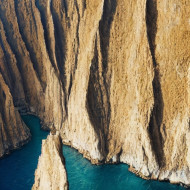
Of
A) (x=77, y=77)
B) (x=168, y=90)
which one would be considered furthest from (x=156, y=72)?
(x=77, y=77)

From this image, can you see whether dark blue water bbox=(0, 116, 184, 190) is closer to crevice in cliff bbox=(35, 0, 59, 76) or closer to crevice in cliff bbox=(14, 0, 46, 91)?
crevice in cliff bbox=(35, 0, 59, 76)

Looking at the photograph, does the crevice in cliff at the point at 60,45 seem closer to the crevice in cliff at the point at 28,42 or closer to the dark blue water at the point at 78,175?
the crevice in cliff at the point at 28,42

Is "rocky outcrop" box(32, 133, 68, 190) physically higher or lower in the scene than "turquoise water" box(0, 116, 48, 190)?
higher

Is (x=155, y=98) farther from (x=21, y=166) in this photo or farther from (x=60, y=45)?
(x=60, y=45)

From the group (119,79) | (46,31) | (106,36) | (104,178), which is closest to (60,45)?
(46,31)

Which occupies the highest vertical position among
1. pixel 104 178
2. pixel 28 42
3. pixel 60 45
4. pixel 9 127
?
pixel 60 45

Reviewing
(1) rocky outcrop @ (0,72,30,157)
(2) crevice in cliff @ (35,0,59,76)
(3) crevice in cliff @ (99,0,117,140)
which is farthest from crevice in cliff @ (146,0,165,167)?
(1) rocky outcrop @ (0,72,30,157)

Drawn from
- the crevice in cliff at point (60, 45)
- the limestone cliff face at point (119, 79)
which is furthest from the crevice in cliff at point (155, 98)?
the crevice in cliff at point (60, 45)
